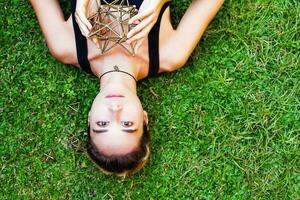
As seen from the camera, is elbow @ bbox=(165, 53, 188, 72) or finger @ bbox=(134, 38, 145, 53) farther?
elbow @ bbox=(165, 53, 188, 72)

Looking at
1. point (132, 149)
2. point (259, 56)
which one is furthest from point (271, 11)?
point (132, 149)

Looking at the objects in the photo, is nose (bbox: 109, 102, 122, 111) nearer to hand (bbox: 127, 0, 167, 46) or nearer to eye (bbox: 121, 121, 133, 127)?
eye (bbox: 121, 121, 133, 127)

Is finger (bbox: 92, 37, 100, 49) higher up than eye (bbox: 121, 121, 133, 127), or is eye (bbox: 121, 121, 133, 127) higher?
finger (bbox: 92, 37, 100, 49)

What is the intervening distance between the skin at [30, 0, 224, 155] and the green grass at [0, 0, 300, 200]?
20cm

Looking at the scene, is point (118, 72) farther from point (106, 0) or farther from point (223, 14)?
point (223, 14)

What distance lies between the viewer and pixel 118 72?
12.1 feet

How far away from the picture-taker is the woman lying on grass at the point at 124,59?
3.38 meters

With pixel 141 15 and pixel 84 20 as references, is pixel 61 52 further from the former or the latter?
pixel 141 15

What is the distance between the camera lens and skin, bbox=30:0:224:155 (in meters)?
3.39

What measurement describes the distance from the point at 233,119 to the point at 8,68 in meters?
1.64

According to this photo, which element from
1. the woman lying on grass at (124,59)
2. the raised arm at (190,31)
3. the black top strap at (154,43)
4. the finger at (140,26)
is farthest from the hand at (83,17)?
the raised arm at (190,31)

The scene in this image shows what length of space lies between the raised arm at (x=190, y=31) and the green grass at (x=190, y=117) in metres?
0.19

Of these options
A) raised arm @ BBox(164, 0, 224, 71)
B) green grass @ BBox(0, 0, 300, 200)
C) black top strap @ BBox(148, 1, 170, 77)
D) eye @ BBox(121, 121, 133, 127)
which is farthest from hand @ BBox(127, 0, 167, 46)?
green grass @ BBox(0, 0, 300, 200)

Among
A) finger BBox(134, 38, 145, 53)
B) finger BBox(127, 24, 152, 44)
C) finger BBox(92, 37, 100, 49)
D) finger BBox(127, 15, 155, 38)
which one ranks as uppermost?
finger BBox(127, 15, 155, 38)
